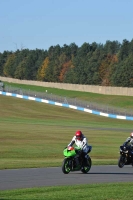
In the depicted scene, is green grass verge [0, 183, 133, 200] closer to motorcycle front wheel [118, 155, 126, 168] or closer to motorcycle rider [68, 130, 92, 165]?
motorcycle rider [68, 130, 92, 165]

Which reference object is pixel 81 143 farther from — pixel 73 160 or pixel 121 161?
pixel 121 161

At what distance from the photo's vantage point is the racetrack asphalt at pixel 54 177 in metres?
21.3

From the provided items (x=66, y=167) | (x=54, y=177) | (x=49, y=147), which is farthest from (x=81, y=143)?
(x=49, y=147)

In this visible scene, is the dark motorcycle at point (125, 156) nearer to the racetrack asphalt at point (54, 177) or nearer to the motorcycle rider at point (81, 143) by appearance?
the racetrack asphalt at point (54, 177)

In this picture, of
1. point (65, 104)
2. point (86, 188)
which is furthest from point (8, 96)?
point (86, 188)

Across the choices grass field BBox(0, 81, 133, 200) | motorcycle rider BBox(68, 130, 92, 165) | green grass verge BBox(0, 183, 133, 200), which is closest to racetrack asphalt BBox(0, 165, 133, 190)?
motorcycle rider BBox(68, 130, 92, 165)

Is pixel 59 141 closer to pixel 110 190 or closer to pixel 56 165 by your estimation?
pixel 56 165

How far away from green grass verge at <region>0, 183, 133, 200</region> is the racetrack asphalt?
3.99 feet

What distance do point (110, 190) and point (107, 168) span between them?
9237mm

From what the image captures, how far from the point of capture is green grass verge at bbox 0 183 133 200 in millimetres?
17609

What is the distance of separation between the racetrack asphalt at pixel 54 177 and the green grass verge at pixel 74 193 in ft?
3.99

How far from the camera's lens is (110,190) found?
63.7 feet

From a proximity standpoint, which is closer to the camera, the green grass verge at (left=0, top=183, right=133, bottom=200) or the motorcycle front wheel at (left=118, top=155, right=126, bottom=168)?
the green grass verge at (left=0, top=183, right=133, bottom=200)

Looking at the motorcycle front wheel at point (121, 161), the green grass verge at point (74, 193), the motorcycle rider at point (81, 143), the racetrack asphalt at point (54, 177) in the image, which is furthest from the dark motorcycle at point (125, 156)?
the green grass verge at point (74, 193)
